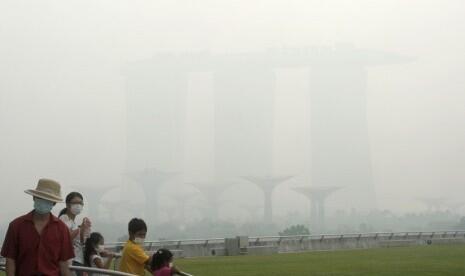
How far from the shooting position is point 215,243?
40.1 m

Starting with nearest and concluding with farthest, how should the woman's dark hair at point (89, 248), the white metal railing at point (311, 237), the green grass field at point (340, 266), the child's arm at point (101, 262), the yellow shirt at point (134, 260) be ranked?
1. the yellow shirt at point (134, 260)
2. the child's arm at point (101, 262)
3. the woman's dark hair at point (89, 248)
4. the green grass field at point (340, 266)
5. the white metal railing at point (311, 237)

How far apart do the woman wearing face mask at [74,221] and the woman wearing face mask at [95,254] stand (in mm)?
77

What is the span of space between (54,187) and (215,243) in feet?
101

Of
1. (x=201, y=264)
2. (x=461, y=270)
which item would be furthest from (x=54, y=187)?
(x=201, y=264)

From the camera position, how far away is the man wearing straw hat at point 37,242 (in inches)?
360

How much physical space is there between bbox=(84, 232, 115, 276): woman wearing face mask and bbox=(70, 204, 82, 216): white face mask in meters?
0.43

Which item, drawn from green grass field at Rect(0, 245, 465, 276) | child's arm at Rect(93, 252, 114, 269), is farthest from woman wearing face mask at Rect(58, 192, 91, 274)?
green grass field at Rect(0, 245, 465, 276)

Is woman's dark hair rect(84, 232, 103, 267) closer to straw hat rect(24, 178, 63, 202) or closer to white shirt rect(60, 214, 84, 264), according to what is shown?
white shirt rect(60, 214, 84, 264)

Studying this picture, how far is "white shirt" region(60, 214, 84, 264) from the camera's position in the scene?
461 inches

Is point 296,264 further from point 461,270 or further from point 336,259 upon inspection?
point 461,270

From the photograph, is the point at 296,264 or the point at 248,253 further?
the point at 248,253

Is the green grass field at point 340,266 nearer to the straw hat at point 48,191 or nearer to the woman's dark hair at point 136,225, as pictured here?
the woman's dark hair at point 136,225

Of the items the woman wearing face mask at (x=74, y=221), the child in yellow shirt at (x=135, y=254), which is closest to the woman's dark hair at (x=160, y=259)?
the child in yellow shirt at (x=135, y=254)

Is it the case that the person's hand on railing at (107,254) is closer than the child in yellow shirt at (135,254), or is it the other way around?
the child in yellow shirt at (135,254)
